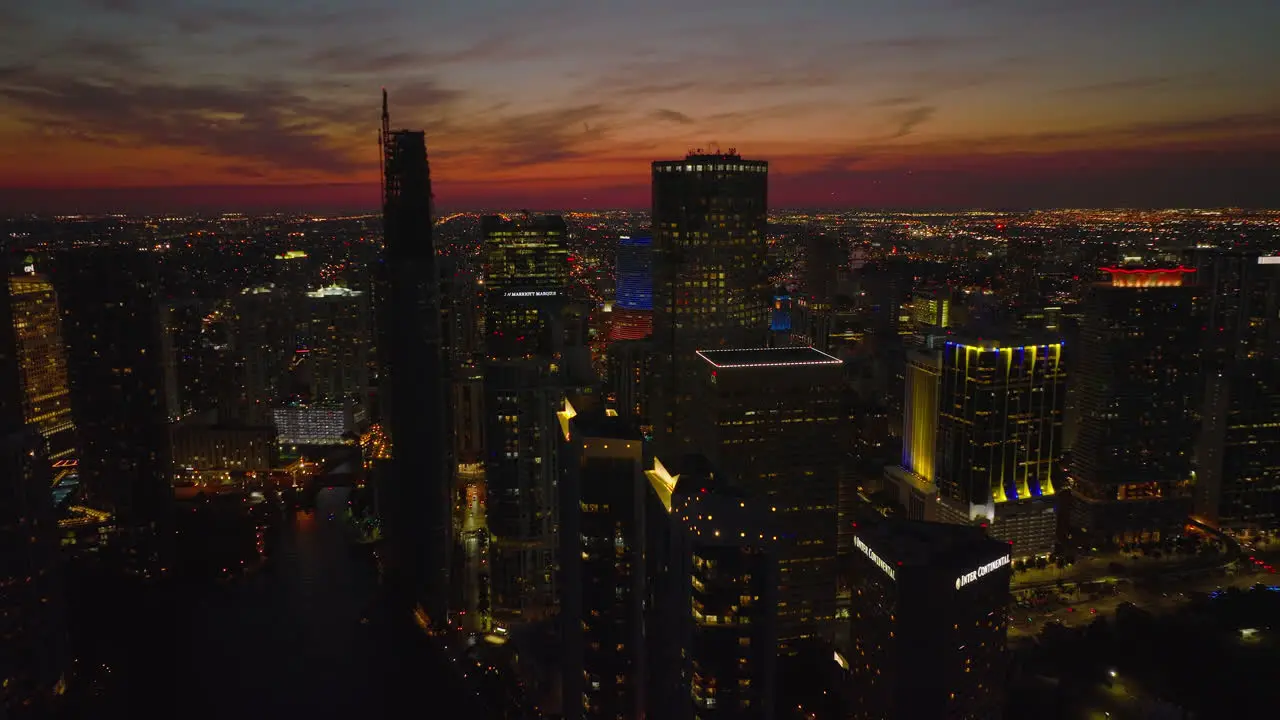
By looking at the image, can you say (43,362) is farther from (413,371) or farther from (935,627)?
(935,627)

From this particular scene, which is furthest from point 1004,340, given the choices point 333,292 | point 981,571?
point 333,292

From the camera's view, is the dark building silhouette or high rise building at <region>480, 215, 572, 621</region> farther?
the dark building silhouette

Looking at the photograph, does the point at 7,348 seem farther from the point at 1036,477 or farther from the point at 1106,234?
the point at 1106,234

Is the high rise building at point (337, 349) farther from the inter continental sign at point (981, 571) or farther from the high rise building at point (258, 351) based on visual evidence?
the inter continental sign at point (981, 571)

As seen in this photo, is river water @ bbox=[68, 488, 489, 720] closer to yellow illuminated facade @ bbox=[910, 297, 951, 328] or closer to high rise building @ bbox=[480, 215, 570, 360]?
high rise building @ bbox=[480, 215, 570, 360]

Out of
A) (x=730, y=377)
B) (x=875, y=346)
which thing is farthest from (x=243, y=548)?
(x=875, y=346)

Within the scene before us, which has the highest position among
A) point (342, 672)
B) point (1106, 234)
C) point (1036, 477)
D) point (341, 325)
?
point (1106, 234)

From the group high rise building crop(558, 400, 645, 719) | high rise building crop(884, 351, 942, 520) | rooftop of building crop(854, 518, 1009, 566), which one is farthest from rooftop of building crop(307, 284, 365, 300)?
rooftop of building crop(854, 518, 1009, 566)
